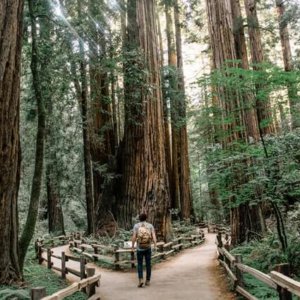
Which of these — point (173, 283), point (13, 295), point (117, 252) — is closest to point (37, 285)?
point (13, 295)

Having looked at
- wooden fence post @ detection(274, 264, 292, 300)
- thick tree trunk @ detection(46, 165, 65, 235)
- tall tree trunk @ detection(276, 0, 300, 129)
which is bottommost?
wooden fence post @ detection(274, 264, 292, 300)

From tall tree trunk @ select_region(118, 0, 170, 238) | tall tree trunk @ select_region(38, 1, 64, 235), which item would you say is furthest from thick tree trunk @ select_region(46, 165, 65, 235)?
tall tree trunk @ select_region(118, 0, 170, 238)

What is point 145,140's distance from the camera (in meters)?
15.3

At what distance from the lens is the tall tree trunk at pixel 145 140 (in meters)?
14.7

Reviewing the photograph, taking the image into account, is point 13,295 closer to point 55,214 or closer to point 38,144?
point 38,144

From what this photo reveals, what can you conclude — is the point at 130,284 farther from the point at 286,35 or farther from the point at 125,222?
the point at 286,35

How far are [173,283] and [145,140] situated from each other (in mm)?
6989

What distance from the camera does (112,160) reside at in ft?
57.0

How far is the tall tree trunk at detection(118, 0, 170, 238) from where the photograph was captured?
1469 cm

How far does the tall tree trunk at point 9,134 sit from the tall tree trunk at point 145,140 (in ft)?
19.9

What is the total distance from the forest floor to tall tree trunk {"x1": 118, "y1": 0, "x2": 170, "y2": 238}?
2.57 metres

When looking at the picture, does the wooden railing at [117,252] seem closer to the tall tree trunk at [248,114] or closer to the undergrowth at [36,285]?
the undergrowth at [36,285]

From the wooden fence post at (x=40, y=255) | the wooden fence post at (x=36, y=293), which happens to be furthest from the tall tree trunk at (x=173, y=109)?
the wooden fence post at (x=36, y=293)

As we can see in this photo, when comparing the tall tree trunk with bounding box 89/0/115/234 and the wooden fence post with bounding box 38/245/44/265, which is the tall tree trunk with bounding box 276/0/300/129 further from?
the wooden fence post with bounding box 38/245/44/265
